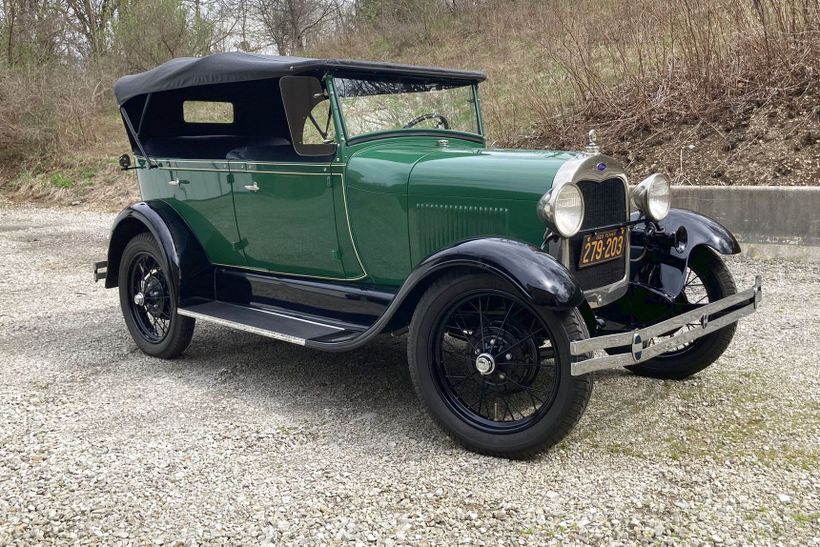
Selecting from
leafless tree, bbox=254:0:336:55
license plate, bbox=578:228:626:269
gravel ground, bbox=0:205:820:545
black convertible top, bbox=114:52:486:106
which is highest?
leafless tree, bbox=254:0:336:55

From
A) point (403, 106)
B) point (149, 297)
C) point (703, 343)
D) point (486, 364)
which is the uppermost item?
point (403, 106)

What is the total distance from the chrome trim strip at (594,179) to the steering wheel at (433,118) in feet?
3.78

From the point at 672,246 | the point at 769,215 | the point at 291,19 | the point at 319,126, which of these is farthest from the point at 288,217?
the point at 291,19

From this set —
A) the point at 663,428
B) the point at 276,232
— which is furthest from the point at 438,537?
the point at 276,232

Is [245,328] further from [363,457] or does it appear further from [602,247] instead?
[602,247]

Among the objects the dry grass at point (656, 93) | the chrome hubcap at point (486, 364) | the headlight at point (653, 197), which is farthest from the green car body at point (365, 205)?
the dry grass at point (656, 93)

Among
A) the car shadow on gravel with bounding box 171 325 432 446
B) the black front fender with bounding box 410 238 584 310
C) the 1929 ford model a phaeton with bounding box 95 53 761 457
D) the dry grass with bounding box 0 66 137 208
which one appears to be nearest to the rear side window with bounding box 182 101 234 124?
the 1929 ford model a phaeton with bounding box 95 53 761 457

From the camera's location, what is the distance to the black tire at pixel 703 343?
393 cm

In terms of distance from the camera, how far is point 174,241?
15.5ft

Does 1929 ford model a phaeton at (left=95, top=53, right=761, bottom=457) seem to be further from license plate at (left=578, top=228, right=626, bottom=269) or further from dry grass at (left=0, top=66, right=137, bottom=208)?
dry grass at (left=0, top=66, right=137, bottom=208)

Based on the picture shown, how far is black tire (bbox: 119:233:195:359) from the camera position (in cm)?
473

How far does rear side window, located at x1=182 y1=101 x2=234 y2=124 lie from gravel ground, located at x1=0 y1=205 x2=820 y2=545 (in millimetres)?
1626

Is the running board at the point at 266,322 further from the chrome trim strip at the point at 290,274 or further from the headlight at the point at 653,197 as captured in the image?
the headlight at the point at 653,197

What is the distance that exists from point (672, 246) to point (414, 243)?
1.39 meters
